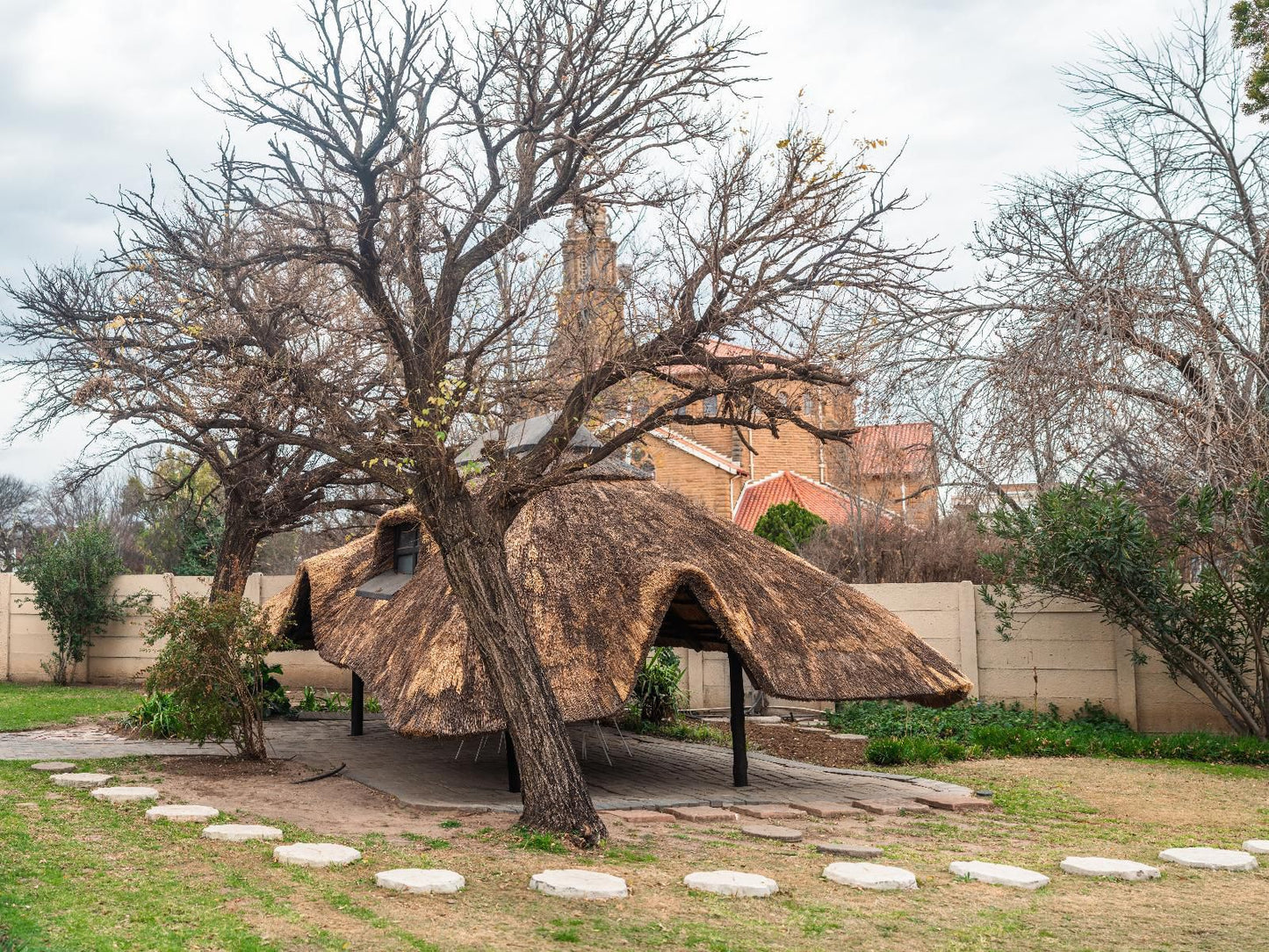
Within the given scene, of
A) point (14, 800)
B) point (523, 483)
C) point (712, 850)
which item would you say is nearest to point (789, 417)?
point (523, 483)

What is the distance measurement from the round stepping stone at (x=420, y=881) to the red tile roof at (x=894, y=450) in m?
7.62

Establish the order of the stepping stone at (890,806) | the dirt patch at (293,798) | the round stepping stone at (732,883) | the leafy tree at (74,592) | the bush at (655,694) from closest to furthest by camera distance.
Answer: the round stepping stone at (732,883) → the dirt patch at (293,798) → the stepping stone at (890,806) → the bush at (655,694) → the leafy tree at (74,592)

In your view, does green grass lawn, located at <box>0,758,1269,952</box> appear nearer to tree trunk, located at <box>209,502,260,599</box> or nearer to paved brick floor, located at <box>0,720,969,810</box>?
paved brick floor, located at <box>0,720,969,810</box>

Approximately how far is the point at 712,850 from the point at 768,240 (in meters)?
4.50

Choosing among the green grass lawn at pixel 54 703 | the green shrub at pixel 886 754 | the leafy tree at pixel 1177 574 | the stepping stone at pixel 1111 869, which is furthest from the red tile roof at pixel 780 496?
the stepping stone at pixel 1111 869

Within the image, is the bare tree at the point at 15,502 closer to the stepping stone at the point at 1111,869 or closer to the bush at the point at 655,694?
the bush at the point at 655,694

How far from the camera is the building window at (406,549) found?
41.5 ft

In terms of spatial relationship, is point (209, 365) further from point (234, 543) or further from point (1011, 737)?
point (1011, 737)

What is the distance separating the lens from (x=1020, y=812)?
9492 mm

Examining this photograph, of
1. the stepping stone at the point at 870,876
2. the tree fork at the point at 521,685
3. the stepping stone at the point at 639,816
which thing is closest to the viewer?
the stepping stone at the point at 870,876

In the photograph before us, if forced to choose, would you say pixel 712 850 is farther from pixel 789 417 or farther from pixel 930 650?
pixel 930 650

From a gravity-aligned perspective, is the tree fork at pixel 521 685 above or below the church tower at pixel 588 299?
below

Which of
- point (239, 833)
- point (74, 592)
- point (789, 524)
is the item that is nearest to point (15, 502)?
point (74, 592)

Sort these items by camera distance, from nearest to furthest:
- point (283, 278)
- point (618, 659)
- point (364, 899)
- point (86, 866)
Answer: point (364, 899)
point (86, 866)
point (618, 659)
point (283, 278)
